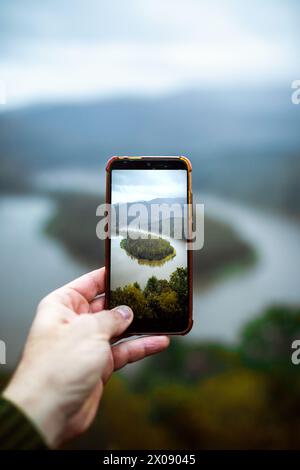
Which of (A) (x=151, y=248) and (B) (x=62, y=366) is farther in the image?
(A) (x=151, y=248)

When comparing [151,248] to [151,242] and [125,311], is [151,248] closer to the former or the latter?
[151,242]

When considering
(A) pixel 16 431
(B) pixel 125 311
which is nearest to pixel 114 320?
(B) pixel 125 311

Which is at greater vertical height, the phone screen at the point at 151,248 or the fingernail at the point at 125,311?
the phone screen at the point at 151,248

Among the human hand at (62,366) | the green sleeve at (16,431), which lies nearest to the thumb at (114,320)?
the human hand at (62,366)

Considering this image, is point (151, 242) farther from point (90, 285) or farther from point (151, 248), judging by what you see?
point (90, 285)

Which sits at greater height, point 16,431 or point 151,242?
point 151,242

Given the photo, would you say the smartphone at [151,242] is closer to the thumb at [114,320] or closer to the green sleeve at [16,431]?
the thumb at [114,320]

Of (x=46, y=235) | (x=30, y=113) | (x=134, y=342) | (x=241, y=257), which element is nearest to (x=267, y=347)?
(x=241, y=257)
